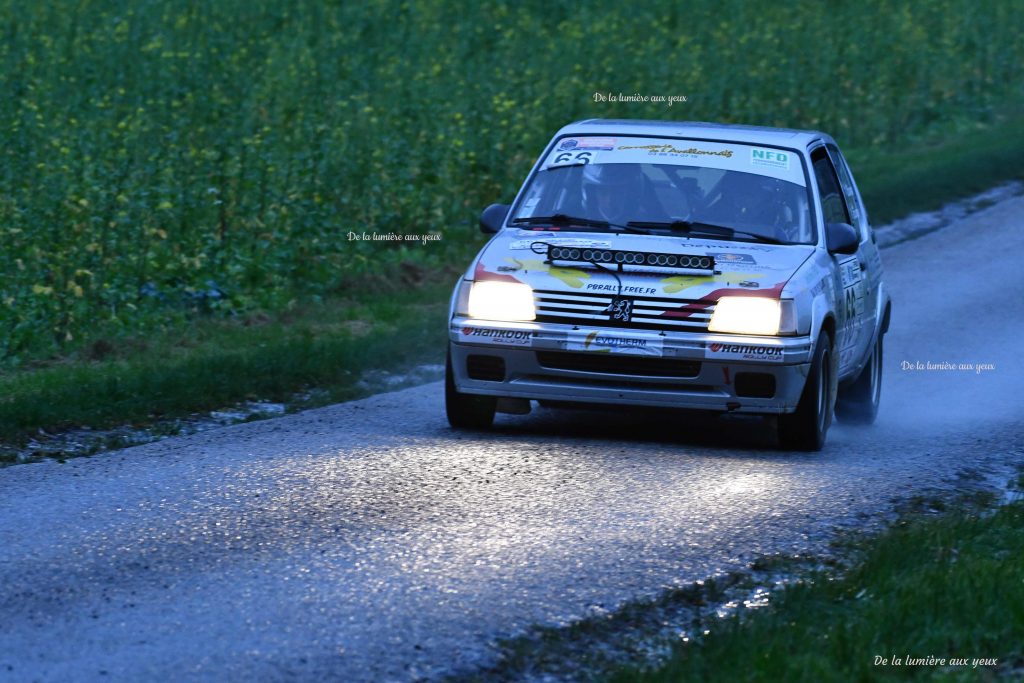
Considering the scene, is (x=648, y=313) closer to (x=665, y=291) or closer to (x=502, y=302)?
(x=665, y=291)

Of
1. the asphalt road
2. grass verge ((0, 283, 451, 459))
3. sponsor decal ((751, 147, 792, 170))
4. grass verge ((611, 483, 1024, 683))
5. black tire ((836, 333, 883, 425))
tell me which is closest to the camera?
grass verge ((611, 483, 1024, 683))

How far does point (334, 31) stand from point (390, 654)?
22.9 meters

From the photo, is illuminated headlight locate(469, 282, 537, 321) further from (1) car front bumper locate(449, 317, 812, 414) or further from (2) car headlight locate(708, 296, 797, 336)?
(2) car headlight locate(708, 296, 797, 336)

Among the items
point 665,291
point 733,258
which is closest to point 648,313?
point 665,291

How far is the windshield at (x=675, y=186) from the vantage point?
33.4 feet

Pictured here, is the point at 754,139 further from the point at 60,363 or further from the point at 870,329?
the point at 60,363

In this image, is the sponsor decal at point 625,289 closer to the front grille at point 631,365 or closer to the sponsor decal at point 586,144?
the front grille at point 631,365

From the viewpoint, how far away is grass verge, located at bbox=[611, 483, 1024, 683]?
528cm

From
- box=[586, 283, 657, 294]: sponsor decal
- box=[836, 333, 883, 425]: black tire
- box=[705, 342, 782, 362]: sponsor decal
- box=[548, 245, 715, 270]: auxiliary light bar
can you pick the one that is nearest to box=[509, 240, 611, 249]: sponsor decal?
box=[548, 245, 715, 270]: auxiliary light bar

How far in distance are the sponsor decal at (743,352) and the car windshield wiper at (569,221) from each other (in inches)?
42.2

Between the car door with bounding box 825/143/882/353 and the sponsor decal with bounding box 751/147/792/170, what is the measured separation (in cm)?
89

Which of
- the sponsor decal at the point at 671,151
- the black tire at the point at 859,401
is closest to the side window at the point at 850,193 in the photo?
the black tire at the point at 859,401

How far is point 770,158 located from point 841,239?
31.1 inches

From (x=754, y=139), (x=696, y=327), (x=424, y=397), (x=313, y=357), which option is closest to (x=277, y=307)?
(x=313, y=357)
